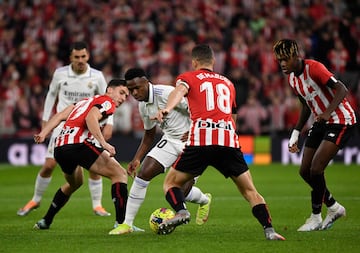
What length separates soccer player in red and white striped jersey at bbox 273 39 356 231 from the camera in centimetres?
989

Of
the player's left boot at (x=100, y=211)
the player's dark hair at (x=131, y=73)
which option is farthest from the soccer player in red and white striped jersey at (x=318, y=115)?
the player's left boot at (x=100, y=211)

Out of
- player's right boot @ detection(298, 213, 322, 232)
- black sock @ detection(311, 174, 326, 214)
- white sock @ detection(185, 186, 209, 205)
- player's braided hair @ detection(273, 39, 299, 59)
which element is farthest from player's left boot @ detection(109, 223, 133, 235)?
player's braided hair @ detection(273, 39, 299, 59)

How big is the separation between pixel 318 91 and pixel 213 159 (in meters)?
1.88

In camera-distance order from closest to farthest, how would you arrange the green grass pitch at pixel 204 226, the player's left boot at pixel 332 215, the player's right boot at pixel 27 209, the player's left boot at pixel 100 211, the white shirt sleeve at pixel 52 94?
the green grass pitch at pixel 204 226 < the player's left boot at pixel 332 215 < the player's left boot at pixel 100 211 < the player's right boot at pixel 27 209 < the white shirt sleeve at pixel 52 94

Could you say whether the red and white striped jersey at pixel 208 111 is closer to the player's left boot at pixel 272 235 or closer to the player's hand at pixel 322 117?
the player's left boot at pixel 272 235

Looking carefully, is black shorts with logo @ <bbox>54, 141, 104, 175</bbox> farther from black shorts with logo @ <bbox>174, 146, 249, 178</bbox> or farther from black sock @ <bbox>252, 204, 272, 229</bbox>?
black sock @ <bbox>252, 204, 272, 229</bbox>

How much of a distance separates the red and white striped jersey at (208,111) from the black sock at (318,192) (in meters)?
1.66

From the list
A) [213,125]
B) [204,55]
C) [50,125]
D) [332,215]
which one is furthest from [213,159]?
[50,125]

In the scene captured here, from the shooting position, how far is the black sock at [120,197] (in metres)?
10.1

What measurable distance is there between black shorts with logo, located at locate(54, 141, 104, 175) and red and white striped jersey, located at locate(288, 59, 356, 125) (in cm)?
250

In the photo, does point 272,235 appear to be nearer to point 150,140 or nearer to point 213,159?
point 213,159

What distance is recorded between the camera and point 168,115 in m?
10.4

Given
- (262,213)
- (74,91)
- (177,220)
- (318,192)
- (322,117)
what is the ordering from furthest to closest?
(74,91) → (318,192) → (322,117) → (177,220) → (262,213)

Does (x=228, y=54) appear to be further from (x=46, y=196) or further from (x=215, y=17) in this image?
(x=46, y=196)
